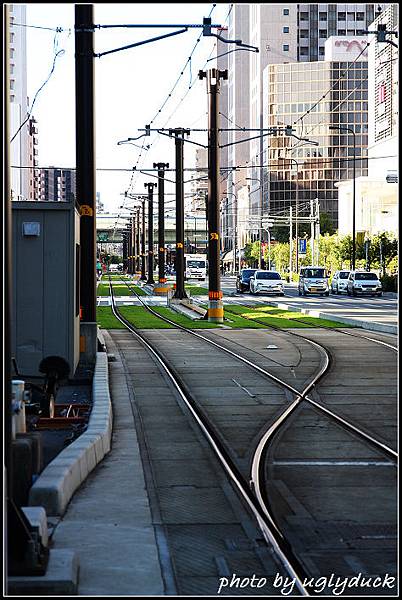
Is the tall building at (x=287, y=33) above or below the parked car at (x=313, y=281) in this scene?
above

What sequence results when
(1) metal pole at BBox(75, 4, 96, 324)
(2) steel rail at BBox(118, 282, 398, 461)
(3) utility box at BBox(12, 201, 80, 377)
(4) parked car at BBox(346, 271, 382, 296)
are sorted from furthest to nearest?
(4) parked car at BBox(346, 271, 382, 296) → (1) metal pole at BBox(75, 4, 96, 324) → (3) utility box at BBox(12, 201, 80, 377) → (2) steel rail at BBox(118, 282, 398, 461)

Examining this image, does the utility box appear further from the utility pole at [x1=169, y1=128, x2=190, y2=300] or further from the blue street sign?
the blue street sign

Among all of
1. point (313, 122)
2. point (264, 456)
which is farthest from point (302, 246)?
point (264, 456)

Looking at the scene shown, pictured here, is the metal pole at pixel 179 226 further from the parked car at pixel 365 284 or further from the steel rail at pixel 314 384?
the steel rail at pixel 314 384

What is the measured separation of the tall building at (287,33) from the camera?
17238 cm

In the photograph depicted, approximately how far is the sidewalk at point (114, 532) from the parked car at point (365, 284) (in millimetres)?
59820

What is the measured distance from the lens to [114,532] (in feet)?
27.0

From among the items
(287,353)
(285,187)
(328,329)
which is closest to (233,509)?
(287,353)

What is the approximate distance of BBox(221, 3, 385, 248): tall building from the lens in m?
172

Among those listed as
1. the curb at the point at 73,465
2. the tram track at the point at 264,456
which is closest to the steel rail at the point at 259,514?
the tram track at the point at 264,456

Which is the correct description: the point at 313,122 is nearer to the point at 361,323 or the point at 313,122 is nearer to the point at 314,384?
the point at 361,323

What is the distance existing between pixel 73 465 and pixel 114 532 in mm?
1671

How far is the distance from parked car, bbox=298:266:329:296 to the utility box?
182ft

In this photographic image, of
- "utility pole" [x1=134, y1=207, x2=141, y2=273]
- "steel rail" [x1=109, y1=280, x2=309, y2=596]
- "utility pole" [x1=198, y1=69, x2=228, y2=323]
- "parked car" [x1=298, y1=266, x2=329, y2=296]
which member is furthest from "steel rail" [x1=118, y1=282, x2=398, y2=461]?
"utility pole" [x1=134, y1=207, x2=141, y2=273]
